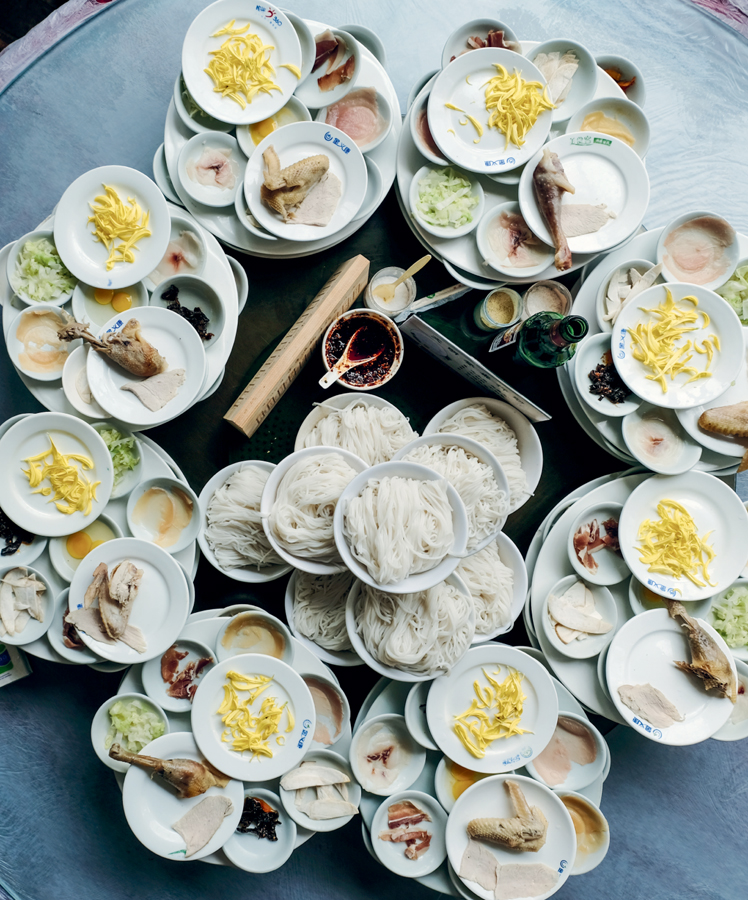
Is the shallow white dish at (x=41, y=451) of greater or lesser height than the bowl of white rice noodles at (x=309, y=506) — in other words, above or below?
below

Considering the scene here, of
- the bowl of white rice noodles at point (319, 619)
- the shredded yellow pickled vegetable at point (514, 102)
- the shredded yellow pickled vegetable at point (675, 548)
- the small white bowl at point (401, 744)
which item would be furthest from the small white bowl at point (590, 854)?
the shredded yellow pickled vegetable at point (514, 102)

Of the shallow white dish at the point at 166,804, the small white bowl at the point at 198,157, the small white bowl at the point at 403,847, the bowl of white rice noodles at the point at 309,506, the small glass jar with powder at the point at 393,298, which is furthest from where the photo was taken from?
the small glass jar with powder at the point at 393,298

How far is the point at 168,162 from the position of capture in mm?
3047

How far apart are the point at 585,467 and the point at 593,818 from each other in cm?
196

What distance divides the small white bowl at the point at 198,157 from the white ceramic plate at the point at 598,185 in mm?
1591

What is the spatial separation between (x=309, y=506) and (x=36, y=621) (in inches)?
61.5

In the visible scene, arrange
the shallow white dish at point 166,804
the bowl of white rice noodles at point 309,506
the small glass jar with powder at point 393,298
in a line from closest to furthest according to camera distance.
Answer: the bowl of white rice noodles at point 309,506, the shallow white dish at point 166,804, the small glass jar with powder at point 393,298

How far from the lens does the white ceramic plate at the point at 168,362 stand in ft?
9.37

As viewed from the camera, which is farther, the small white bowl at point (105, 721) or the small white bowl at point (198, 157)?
the small white bowl at point (198, 157)

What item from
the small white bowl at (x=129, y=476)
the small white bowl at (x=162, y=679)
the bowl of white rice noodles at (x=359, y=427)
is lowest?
the small white bowl at (x=162, y=679)

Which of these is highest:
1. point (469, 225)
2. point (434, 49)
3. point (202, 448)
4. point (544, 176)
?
point (434, 49)

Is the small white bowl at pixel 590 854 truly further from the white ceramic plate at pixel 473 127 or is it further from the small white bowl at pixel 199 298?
the white ceramic plate at pixel 473 127

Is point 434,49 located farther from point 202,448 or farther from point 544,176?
point 202,448

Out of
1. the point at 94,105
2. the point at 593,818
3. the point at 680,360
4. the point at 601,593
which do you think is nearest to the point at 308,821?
the point at 593,818
